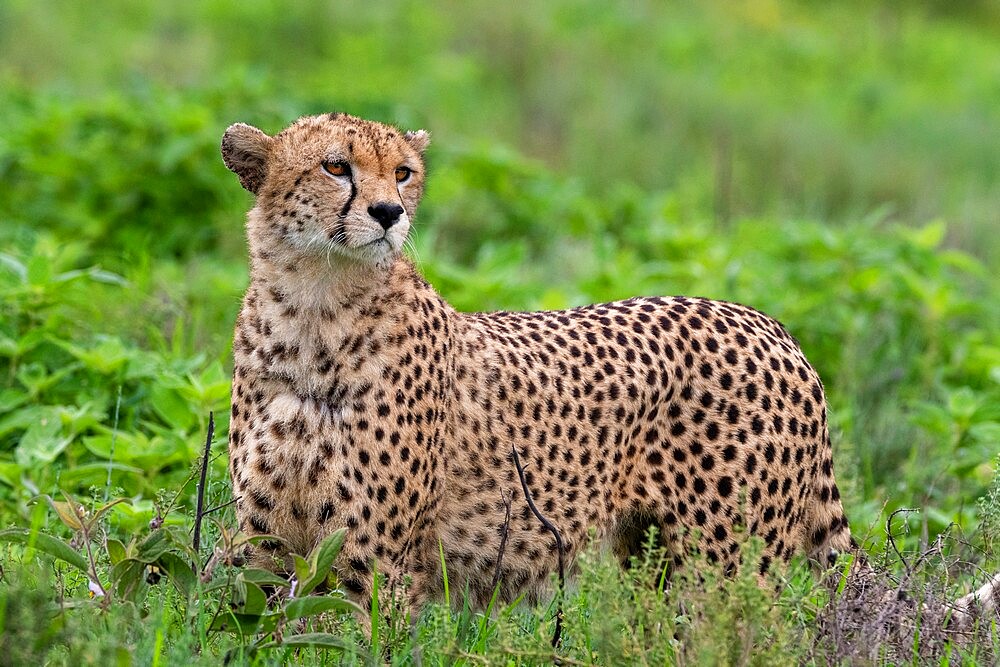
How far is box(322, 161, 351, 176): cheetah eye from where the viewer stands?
330 cm

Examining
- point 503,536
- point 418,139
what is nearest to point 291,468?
point 503,536

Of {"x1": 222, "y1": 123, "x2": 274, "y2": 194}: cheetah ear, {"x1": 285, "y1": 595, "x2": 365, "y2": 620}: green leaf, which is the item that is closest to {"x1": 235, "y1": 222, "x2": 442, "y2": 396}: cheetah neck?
{"x1": 222, "y1": 123, "x2": 274, "y2": 194}: cheetah ear

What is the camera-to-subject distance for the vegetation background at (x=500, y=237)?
10.6 feet

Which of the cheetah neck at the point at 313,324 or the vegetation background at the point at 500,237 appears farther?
the cheetah neck at the point at 313,324

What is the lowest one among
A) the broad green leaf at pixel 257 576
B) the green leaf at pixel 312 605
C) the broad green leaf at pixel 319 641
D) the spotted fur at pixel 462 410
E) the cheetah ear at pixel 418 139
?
the broad green leaf at pixel 319 641

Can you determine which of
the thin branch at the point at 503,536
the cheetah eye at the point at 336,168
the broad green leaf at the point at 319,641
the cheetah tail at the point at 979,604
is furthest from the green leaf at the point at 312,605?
the cheetah tail at the point at 979,604

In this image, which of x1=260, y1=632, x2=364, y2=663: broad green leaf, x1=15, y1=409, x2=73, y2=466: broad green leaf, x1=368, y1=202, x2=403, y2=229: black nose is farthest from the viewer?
x1=15, y1=409, x2=73, y2=466: broad green leaf

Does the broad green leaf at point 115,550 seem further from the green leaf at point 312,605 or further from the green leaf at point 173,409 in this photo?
A: the green leaf at point 173,409

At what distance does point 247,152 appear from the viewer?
345 centimetres

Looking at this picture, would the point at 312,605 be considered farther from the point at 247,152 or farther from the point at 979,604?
the point at 979,604

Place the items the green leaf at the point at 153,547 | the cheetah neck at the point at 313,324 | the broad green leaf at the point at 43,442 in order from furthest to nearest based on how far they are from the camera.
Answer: the broad green leaf at the point at 43,442
the cheetah neck at the point at 313,324
the green leaf at the point at 153,547

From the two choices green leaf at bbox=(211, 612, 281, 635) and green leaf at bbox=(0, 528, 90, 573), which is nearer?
green leaf at bbox=(0, 528, 90, 573)

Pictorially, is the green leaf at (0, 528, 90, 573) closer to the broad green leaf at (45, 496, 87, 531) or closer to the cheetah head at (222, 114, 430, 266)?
the broad green leaf at (45, 496, 87, 531)

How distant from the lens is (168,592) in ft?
10.4
